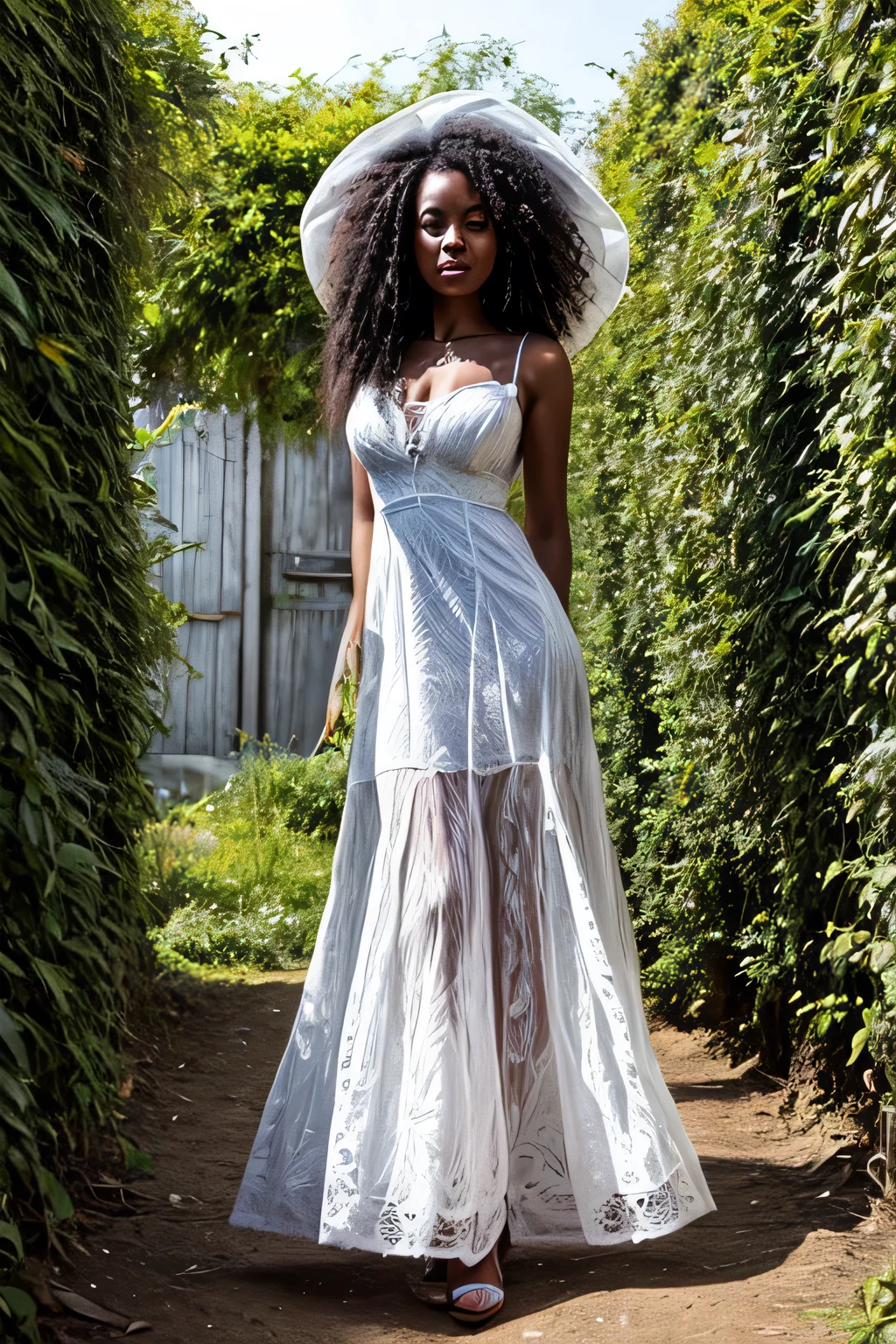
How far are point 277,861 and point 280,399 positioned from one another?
7.16 ft

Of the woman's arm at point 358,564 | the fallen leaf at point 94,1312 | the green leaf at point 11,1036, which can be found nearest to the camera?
the green leaf at point 11,1036

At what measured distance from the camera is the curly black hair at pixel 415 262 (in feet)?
8.45

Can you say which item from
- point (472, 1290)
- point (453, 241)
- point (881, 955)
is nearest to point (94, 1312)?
point (472, 1290)

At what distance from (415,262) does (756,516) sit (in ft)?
3.18

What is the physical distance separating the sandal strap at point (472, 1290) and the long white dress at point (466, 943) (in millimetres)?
84

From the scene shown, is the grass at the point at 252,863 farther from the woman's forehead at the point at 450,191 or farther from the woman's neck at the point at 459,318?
the woman's forehead at the point at 450,191

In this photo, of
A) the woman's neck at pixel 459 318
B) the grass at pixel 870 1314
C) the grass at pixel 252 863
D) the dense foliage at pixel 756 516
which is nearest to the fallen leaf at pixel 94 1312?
the grass at pixel 870 1314

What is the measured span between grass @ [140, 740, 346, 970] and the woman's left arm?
2201mm

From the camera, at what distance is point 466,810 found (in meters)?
2.26

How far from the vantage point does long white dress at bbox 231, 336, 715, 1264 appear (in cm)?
207

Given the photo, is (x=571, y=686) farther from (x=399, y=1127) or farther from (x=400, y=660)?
(x=399, y=1127)

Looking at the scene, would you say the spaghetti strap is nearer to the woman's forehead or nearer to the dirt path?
the woman's forehead

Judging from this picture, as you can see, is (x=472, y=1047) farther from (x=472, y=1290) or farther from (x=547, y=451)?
(x=547, y=451)

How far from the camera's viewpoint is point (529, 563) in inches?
96.6
